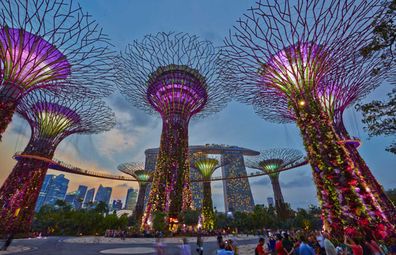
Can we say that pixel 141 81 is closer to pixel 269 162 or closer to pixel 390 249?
pixel 390 249

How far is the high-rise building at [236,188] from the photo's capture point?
68.4 m

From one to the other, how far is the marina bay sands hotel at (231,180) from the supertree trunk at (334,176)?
56.8m

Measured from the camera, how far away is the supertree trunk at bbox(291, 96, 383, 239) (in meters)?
7.48

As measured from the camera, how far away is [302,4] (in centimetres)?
959

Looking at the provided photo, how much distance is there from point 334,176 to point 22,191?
2375 centimetres

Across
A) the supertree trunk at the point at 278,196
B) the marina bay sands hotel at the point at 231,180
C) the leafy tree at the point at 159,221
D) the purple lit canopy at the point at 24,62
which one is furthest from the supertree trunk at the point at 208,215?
the marina bay sands hotel at the point at 231,180

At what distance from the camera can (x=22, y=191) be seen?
18547mm

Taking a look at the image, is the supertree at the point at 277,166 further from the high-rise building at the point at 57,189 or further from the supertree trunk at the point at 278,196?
the high-rise building at the point at 57,189

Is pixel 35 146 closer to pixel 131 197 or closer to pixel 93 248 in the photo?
pixel 93 248

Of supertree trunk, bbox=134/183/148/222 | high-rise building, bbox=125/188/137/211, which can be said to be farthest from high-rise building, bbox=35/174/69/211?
supertree trunk, bbox=134/183/148/222

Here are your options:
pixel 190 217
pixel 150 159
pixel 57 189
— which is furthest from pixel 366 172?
pixel 57 189

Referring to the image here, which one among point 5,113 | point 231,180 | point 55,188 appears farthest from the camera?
point 55,188

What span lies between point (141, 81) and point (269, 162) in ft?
106

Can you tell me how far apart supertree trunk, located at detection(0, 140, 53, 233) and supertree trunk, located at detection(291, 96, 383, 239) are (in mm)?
22568
